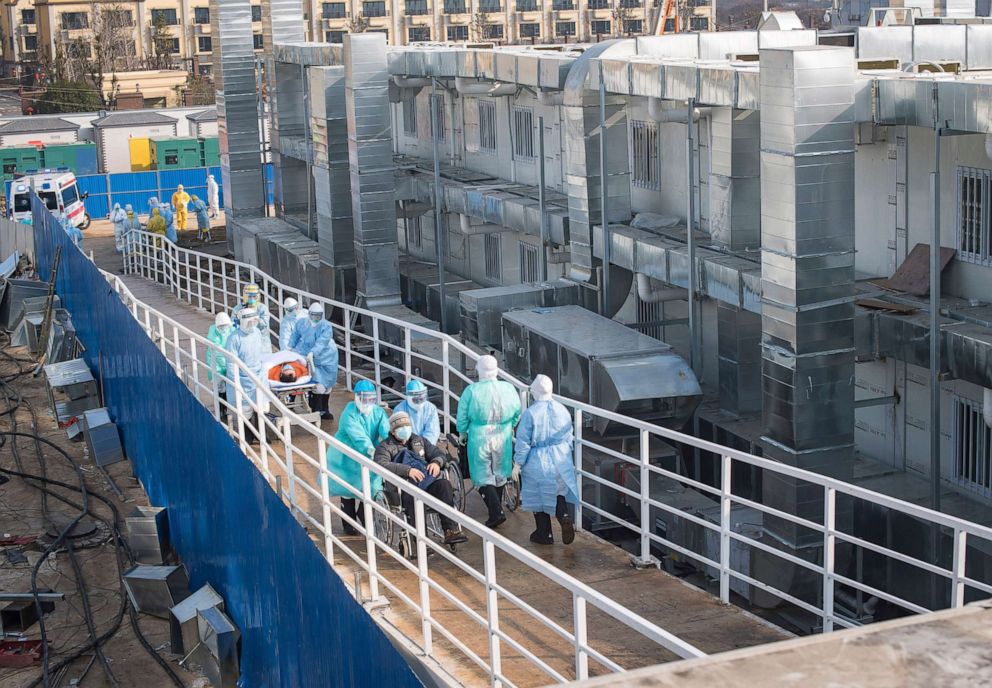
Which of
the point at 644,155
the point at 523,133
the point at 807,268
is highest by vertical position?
the point at 523,133

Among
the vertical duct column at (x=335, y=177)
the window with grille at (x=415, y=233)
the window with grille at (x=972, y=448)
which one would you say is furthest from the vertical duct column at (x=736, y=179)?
the window with grille at (x=415, y=233)

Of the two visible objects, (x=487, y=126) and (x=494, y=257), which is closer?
(x=494, y=257)

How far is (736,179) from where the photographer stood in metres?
18.0

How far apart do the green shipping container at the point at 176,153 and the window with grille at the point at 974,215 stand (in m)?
44.7

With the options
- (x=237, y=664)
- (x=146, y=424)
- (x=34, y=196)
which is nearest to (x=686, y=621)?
(x=237, y=664)

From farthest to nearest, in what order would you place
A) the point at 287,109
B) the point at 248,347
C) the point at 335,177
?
the point at 287,109 → the point at 335,177 → the point at 248,347

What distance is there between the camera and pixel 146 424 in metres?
18.7

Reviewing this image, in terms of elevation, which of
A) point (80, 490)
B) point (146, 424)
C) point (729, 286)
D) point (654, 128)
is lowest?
point (80, 490)

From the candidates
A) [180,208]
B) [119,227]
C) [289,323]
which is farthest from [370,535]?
[180,208]

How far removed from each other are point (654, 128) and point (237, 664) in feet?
38.9

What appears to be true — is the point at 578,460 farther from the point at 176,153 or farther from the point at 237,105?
the point at 176,153

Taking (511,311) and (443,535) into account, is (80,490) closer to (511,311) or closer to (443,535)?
(511,311)

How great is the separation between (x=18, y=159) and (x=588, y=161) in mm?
38737

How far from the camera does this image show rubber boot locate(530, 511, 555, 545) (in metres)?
11.5
